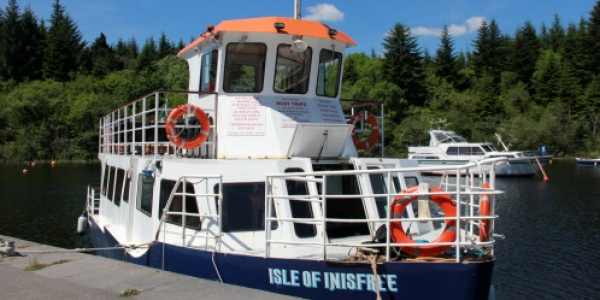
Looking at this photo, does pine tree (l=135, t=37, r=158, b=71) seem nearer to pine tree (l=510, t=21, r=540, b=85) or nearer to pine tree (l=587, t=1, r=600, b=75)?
pine tree (l=510, t=21, r=540, b=85)

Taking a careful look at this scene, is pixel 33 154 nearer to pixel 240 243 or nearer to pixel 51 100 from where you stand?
pixel 51 100

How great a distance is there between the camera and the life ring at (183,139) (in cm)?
845

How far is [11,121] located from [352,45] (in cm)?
6947

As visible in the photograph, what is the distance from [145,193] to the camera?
9.35 metres

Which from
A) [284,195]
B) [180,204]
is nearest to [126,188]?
[180,204]

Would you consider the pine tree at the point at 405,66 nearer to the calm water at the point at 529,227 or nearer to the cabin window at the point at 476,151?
the cabin window at the point at 476,151

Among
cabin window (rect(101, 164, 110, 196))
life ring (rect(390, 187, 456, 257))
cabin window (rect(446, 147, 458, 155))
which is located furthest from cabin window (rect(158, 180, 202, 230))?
cabin window (rect(446, 147, 458, 155))

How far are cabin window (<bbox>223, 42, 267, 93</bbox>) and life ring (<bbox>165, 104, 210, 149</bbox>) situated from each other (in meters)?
0.72

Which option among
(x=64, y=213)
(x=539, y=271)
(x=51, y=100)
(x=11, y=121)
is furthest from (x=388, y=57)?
(x=539, y=271)

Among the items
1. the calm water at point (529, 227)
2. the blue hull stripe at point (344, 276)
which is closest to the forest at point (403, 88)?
the calm water at point (529, 227)

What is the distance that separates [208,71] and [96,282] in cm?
452

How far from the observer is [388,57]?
7469 cm

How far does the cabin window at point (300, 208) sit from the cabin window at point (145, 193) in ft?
8.77

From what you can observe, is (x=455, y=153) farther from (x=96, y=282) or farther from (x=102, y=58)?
(x=102, y=58)
